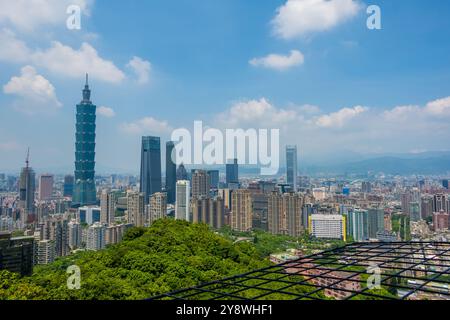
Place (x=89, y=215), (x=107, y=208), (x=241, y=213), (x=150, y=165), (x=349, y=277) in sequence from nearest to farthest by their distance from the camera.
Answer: (x=349, y=277), (x=241, y=213), (x=107, y=208), (x=89, y=215), (x=150, y=165)

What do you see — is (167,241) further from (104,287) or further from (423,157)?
(423,157)

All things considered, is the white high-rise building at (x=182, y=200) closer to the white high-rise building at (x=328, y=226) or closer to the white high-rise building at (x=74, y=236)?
the white high-rise building at (x=74, y=236)

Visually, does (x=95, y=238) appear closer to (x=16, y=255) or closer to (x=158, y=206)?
(x=158, y=206)

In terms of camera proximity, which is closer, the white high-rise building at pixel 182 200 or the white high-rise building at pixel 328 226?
the white high-rise building at pixel 328 226

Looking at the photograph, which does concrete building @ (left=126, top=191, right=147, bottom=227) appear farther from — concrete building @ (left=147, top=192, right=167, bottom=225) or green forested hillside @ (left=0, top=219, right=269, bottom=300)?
green forested hillside @ (left=0, top=219, right=269, bottom=300)

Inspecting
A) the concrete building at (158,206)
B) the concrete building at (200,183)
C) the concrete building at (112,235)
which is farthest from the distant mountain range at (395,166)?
the concrete building at (112,235)

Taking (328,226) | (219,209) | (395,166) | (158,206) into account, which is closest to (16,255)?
(158,206)
